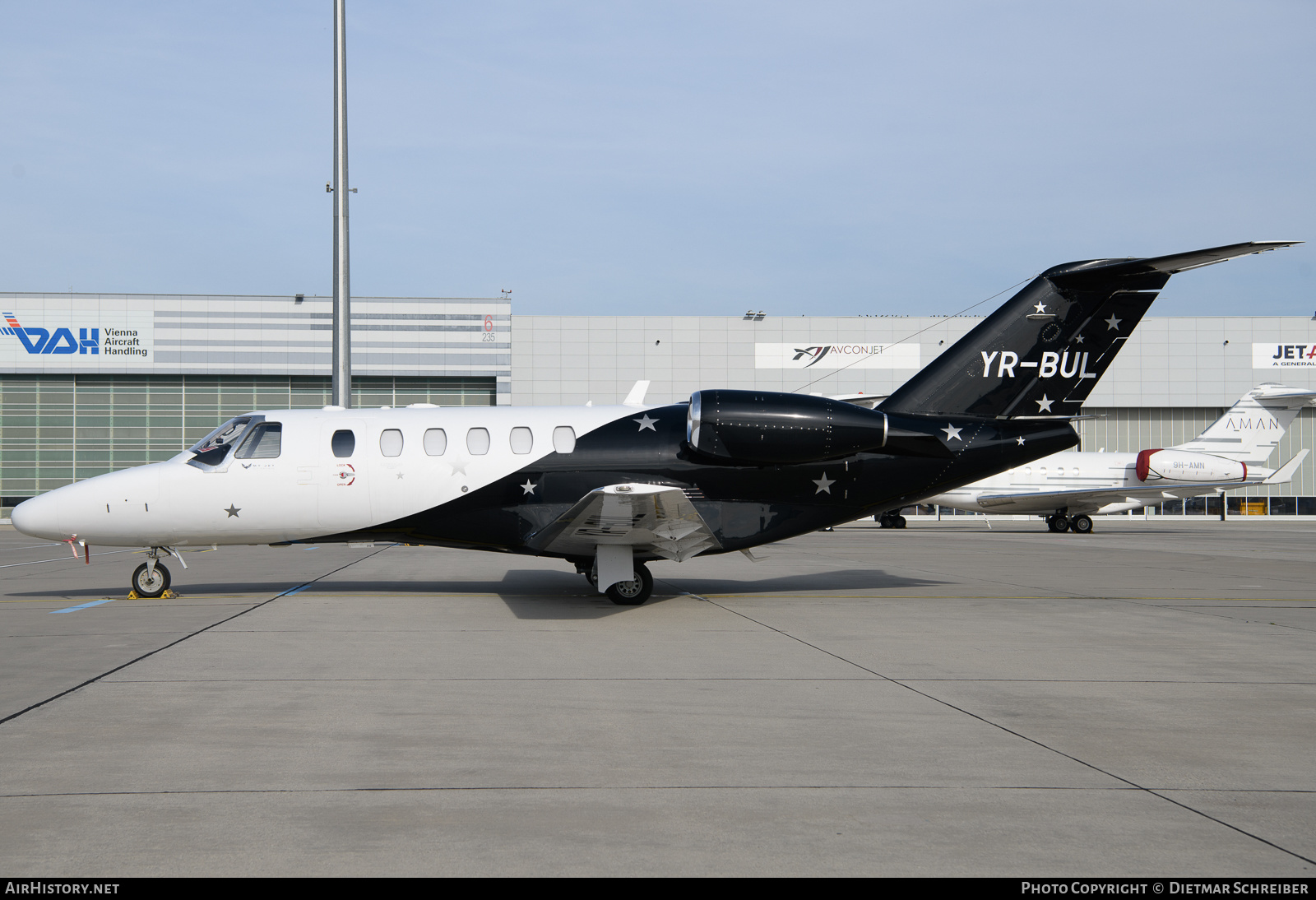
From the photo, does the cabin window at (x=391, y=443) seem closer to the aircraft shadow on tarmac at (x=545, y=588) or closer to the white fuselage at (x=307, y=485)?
the white fuselage at (x=307, y=485)

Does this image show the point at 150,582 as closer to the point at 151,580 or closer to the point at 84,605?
the point at 151,580

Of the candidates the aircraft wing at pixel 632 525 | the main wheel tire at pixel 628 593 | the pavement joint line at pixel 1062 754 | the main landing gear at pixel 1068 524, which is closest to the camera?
the pavement joint line at pixel 1062 754

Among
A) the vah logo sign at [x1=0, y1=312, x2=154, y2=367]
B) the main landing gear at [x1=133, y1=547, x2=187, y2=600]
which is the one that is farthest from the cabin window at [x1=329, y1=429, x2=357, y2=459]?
the vah logo sign at [x1=0, y1=312, x2=154, y2=367]

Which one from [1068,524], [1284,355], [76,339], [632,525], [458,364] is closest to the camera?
[632,525]

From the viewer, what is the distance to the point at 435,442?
13109 millimetres

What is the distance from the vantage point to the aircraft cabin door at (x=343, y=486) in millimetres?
12984

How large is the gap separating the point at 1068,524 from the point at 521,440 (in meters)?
33.7

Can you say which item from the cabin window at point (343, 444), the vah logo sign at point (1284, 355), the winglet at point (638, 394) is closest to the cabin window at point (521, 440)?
the cabin window at point (343, 444)

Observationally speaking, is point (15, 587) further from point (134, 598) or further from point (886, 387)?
point (886, 387)

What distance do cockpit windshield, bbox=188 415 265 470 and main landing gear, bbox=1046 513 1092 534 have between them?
35.2 m

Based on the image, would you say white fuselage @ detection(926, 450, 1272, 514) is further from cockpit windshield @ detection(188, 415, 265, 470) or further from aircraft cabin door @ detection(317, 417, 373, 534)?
cockpit windshield @ detection(188, 415, 265, 470)

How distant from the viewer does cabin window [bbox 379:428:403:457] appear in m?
13.1

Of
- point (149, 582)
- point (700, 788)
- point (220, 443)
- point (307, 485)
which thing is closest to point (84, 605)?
point (149, 582)

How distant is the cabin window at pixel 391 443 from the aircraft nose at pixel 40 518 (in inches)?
168
